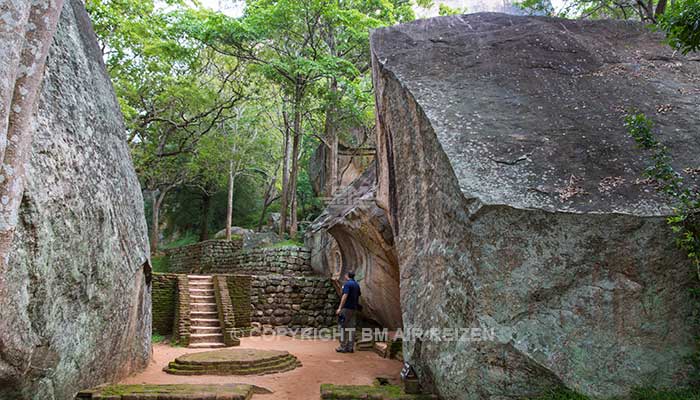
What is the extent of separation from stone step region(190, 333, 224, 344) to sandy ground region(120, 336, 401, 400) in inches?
19.4

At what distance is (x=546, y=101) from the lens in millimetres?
5781

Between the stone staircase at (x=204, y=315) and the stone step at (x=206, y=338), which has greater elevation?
the stone staircase at (x=204, y=315)

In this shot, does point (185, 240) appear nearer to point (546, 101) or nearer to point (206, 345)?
point (206, 345)

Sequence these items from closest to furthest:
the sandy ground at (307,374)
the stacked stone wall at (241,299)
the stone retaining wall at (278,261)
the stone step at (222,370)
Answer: the sandy ground at (307,374)
the stone step at (222,370)
the stacked stone wall at (241,299)
the stone retaining wall at (278,261)

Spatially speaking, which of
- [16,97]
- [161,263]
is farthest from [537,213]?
[161,263]

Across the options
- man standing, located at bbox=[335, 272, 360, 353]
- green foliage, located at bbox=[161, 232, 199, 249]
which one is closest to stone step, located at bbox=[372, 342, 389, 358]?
man standing, located at bbox=[335, 272, 360, 353]

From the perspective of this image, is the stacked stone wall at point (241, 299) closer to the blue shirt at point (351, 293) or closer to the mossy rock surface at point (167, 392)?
the blue shirt at point (351, 293)

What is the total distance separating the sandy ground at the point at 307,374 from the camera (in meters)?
6.41

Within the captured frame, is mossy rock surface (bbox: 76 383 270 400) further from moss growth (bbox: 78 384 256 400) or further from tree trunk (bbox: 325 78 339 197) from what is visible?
tree trunk (bbox: 325 78 339 197)

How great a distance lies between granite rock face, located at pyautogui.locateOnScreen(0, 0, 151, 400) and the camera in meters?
4.11

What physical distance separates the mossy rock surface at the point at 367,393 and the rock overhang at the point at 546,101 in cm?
217

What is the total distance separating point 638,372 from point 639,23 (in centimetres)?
688

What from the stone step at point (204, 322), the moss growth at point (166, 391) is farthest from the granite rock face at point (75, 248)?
the stone step at point (204, 322)

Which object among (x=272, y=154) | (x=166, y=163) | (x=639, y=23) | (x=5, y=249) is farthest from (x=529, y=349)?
(x=272, y=154)
